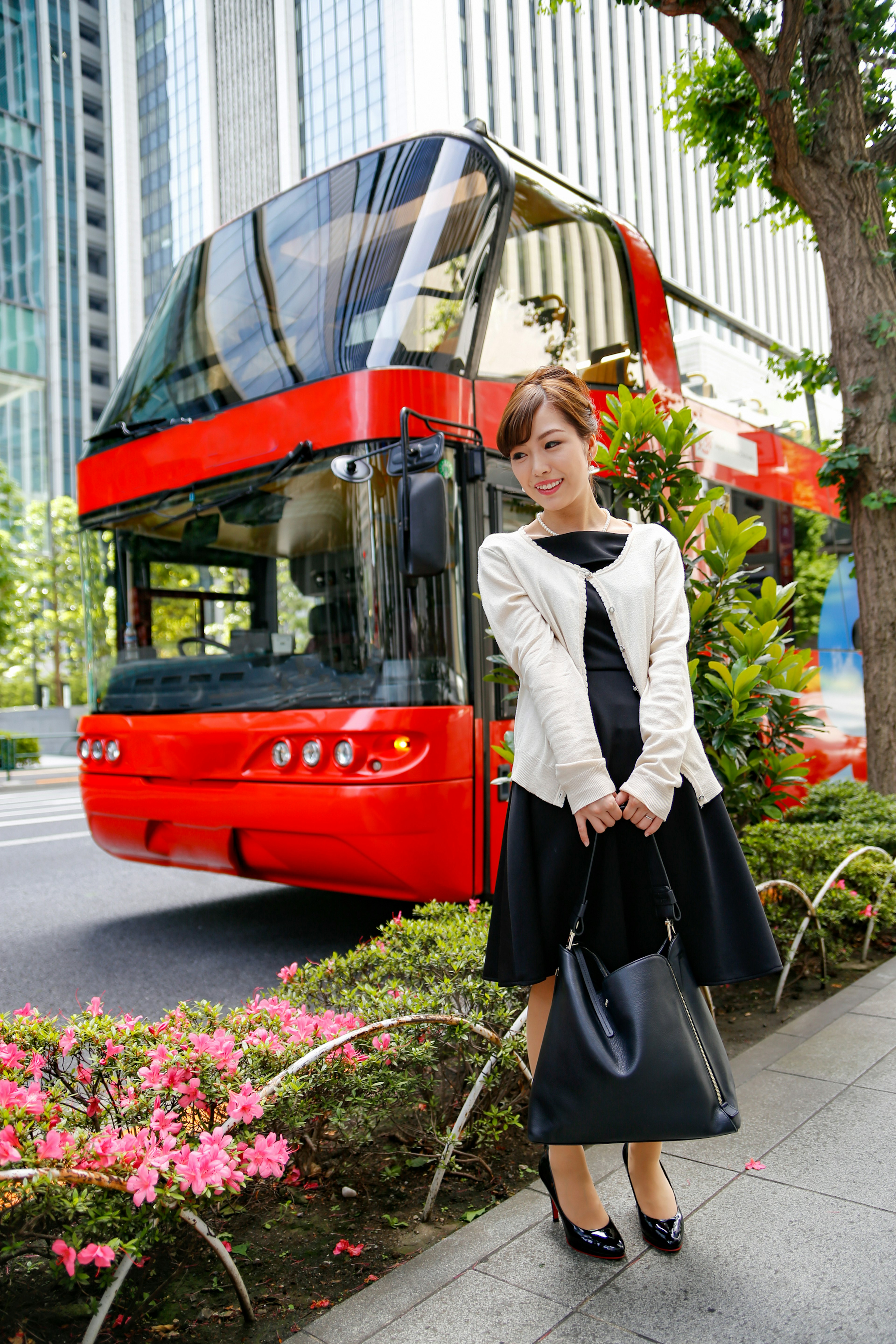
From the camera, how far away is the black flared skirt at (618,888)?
2117mm

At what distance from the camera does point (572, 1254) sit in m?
2.19

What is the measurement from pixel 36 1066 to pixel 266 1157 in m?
0.61

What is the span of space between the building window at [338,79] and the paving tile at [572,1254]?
51.8 meters

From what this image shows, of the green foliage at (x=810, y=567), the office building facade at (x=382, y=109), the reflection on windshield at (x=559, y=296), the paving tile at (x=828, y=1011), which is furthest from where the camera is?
the office building facade at (x=382, y=109)

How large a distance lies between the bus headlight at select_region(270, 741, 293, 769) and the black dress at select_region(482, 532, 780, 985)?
2564mm

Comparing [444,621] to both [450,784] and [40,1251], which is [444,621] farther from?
[40,1251]

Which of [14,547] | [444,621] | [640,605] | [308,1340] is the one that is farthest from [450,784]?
[14,547]

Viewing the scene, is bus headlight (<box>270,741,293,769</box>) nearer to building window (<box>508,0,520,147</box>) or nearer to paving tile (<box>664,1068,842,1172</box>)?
paving tile (<box>664,1068,842,1172</box>)

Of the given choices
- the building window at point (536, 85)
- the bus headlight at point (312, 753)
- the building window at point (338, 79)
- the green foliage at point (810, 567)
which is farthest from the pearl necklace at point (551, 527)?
the building window at point (536, 85)

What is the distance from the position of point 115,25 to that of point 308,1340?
271 ft

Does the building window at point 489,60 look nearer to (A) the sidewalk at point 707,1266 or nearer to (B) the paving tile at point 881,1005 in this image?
(B) the paving tile at point 881,1005

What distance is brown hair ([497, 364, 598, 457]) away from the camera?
2.23 meters

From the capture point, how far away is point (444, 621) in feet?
15.1

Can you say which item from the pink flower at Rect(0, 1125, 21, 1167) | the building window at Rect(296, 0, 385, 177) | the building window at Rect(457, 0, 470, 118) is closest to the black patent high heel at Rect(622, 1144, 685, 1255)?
the pink flower at Rect(0, 1125, 21, 1167)
